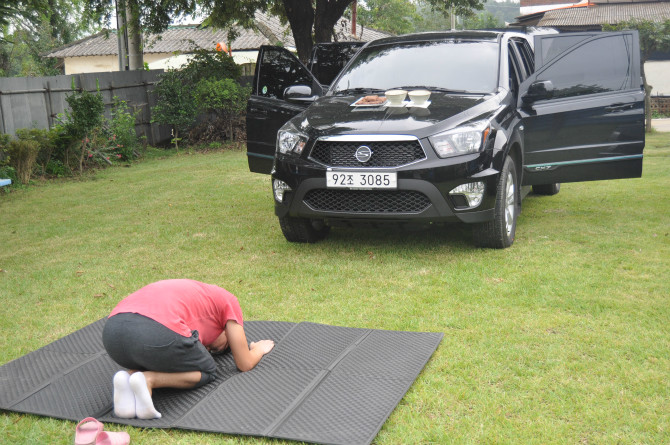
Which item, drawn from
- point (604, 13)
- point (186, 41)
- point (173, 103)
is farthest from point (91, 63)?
point (173, 103)

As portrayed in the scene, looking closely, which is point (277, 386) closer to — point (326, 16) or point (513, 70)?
point (513, 70)

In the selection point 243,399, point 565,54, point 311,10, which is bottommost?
point 243,399

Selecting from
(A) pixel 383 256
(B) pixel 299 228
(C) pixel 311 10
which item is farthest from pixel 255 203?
(C) pixel 311 10

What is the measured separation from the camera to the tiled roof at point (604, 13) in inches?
1377

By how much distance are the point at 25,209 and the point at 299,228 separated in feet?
16.0

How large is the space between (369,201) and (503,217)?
1196 millimetres

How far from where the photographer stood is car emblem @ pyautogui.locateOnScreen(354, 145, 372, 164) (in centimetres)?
579

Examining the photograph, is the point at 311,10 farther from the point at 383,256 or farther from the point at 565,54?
the point at 383,256

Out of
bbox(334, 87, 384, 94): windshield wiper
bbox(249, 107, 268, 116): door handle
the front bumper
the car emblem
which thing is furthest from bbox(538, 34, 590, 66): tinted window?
bbox(249, 107, 268, 116): door handle

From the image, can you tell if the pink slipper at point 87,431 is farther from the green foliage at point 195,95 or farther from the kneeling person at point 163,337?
the green foliage at point 195,95

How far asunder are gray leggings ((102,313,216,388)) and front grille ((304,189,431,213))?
2.63m

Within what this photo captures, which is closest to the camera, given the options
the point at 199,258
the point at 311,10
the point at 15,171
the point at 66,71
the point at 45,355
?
the point at 45,355

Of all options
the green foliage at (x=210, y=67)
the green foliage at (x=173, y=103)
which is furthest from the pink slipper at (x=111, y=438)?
the green foliage at (x=210, y=67)

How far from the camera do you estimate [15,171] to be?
11.6 metres
